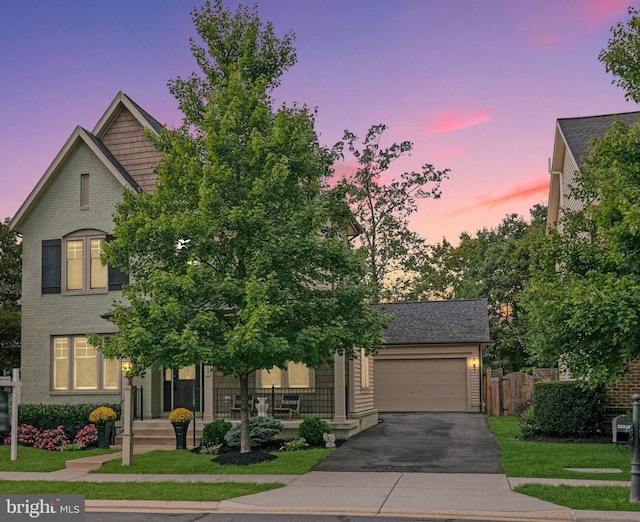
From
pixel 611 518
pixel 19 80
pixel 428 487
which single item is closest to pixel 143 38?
pixel 19 80

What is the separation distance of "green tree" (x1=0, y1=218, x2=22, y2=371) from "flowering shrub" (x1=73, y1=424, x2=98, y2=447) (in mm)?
11057

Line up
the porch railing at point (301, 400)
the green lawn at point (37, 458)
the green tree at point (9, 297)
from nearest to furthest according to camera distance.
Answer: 1. the green lawn at point (37, 458)
2. the porch railing at point (301, 400)
3. the green tree at point (9, 297)

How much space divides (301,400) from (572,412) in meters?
8.15

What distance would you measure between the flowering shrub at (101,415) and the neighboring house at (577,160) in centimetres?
1199

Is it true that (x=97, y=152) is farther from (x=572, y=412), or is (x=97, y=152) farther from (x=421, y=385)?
(x=421, y=385)

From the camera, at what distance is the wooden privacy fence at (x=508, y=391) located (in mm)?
28906

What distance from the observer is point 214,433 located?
62.0 ft

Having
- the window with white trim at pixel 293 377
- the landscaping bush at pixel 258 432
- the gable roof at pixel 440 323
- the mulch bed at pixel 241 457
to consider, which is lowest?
the mulch bed at pixel 241 457

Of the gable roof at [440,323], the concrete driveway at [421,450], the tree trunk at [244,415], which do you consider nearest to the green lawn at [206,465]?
Result: the concrete driveway at [421,450]

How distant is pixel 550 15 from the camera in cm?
1909

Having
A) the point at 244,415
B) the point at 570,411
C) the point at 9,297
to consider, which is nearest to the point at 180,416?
the point at 244,415

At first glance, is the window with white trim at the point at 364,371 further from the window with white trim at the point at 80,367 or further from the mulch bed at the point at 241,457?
the window with white trim at the point at 80,367

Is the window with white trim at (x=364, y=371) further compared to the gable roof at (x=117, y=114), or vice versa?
the window with white trim at (x=364, y=371)

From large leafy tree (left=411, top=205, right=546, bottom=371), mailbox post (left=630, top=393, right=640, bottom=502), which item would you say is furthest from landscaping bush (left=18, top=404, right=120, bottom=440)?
large leafy tree (left=411, top=205, right=546, bottom=371)
